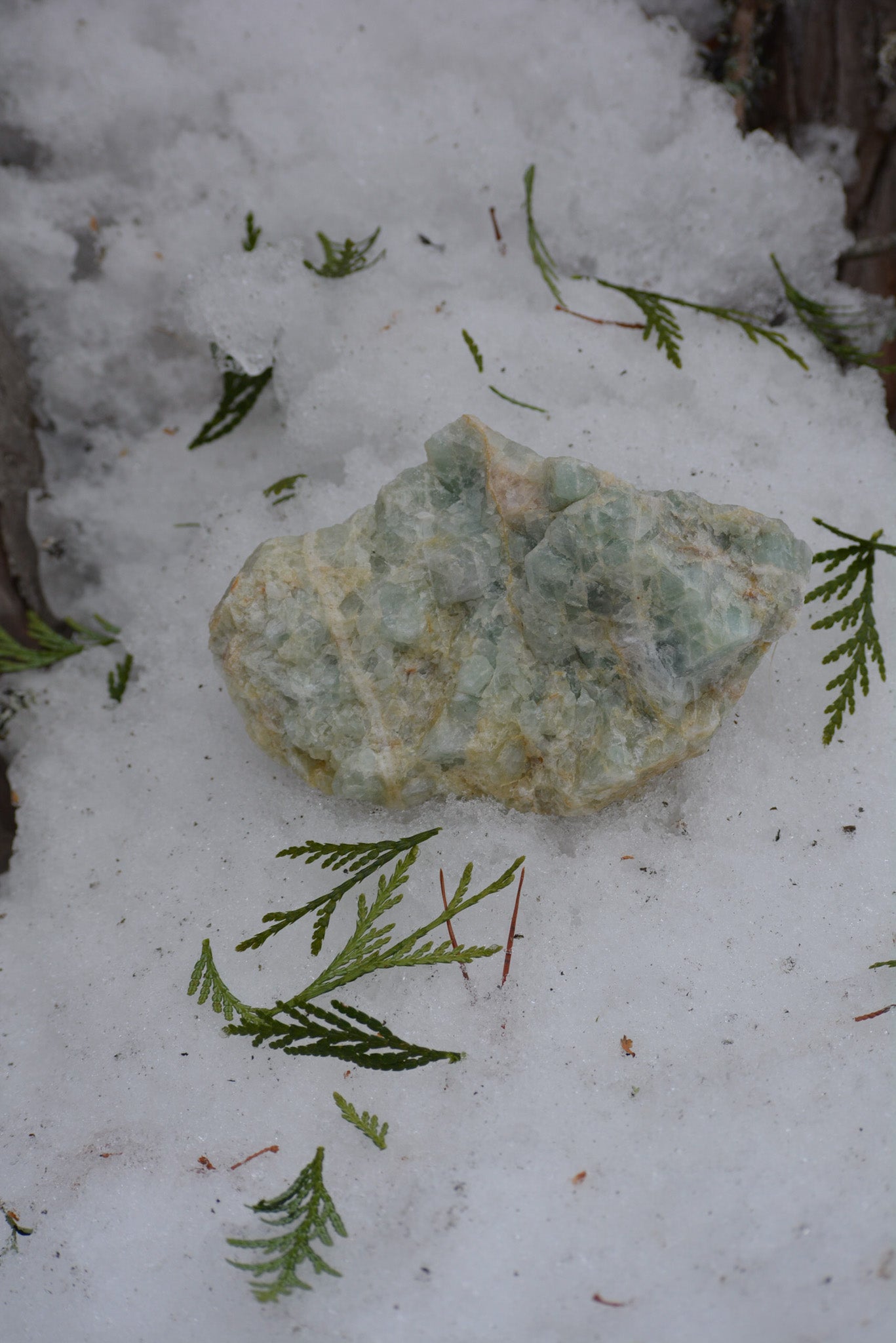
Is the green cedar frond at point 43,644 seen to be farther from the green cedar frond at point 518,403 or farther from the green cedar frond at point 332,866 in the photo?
the green cedar frond at point 518,403

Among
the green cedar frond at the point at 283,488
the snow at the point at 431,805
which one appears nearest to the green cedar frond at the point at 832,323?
the snow at the point at 431,805

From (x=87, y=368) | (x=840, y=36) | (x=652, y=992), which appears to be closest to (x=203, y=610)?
(x=87, y=368)

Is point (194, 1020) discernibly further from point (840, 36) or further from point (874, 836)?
point (840, 36)

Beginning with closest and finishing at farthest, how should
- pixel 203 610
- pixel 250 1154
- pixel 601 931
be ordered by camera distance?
pixel 250 1154 → pixel 601 931 → pixel 203 610

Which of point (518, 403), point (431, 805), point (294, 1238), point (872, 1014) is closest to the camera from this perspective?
point (294, 1238)

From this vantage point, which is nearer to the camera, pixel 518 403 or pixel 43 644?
pixel 518 403

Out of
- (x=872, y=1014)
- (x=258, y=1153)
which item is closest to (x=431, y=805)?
(x=258, y=1153)

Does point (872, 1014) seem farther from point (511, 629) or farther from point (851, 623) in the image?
point (511, 629)
